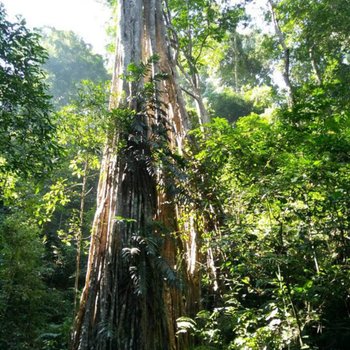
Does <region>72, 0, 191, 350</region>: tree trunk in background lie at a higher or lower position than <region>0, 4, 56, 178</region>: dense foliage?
lower

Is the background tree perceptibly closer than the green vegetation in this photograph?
No

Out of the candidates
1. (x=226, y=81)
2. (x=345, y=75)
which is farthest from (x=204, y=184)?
(x=226, y=81)

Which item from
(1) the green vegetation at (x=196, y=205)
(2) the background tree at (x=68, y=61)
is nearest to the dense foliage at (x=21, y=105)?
(1) the green vegetation at (x=196, y=205)

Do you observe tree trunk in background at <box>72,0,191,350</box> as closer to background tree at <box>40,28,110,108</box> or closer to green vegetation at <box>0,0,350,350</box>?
green vegetation at <box>0,0,350,350</box>

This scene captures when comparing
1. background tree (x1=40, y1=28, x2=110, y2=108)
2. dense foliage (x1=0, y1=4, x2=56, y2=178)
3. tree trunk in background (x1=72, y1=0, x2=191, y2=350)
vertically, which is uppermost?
background tree (x1=40, y1=28, x2=110, y2=108)

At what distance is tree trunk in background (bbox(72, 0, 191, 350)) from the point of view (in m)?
3.16

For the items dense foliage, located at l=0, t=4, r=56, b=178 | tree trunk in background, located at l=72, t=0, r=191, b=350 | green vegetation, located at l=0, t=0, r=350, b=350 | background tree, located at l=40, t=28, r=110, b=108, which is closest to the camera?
green vegetation, located at l=0, t=0, r=350, b=350

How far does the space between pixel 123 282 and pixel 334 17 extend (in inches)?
391

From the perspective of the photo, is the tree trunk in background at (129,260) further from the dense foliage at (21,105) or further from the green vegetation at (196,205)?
the dense foliage at (21,105)

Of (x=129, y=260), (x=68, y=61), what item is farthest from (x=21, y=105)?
(x=68, y=61)

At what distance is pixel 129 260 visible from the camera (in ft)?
11.1

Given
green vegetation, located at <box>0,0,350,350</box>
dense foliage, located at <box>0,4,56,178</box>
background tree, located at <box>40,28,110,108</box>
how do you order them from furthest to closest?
background tree, located at <box>40,28,110,108</box> → dense foliage, located at <box>0,4,56,178</box> → green vegetation, located at <box>0,0,350,350</box>

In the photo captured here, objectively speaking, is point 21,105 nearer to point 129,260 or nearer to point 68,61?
point 129,260

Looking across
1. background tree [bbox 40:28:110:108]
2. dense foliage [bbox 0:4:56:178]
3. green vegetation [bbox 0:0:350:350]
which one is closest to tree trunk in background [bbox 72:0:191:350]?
green vegetation [bbox 0:0:350:350]
